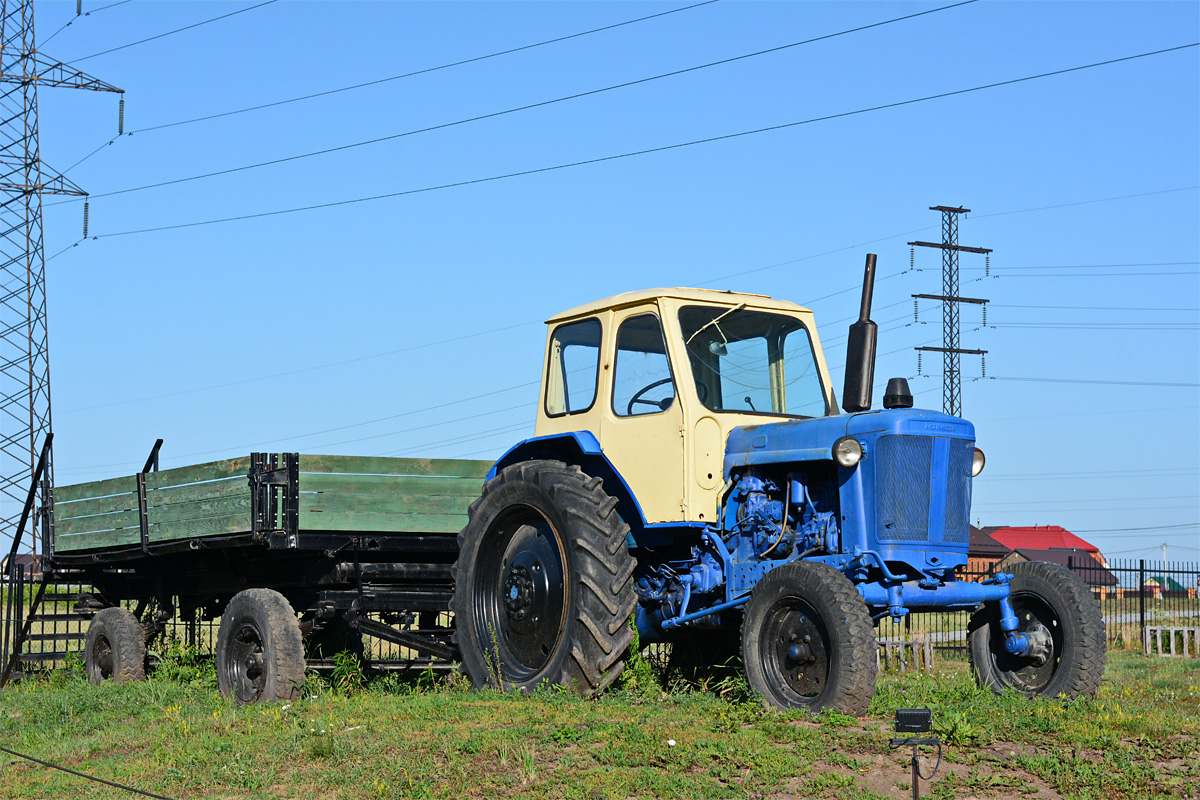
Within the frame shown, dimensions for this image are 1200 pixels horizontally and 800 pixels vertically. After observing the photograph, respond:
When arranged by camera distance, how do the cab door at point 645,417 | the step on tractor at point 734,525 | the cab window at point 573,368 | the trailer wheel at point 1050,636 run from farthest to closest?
the cab window at point 573,368
the cab door at point 645,417
the trailer wheel at point 1050,636
the step on tractor at point 734,525

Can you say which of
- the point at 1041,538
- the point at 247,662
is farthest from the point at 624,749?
the point at 1041,538

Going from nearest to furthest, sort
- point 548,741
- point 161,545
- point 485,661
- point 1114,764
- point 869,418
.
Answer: point 1114,764 < point 548,741 < point 869,418 < point 485,661 < point 161,545

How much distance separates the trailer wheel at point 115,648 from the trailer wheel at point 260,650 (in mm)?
1903

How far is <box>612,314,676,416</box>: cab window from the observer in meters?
9.43

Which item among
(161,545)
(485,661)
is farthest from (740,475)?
(161,545)

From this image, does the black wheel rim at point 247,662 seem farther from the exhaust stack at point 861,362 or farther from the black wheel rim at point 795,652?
the exhaust stack at point 861,362

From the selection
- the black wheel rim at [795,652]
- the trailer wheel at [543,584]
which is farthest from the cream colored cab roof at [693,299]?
the black wheel rim at [795,652]

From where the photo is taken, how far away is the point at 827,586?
7.36 metres

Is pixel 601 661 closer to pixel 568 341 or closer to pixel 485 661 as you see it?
pixel 485 661

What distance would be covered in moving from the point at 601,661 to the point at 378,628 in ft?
8.37

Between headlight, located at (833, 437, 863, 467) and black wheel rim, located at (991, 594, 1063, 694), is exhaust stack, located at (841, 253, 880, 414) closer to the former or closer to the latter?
headlight, located at (833, 437, 863, 467)

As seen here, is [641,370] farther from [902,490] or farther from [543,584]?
[902,490]

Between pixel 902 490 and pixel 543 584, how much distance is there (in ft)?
8.62

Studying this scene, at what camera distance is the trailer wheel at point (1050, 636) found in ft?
26.4
